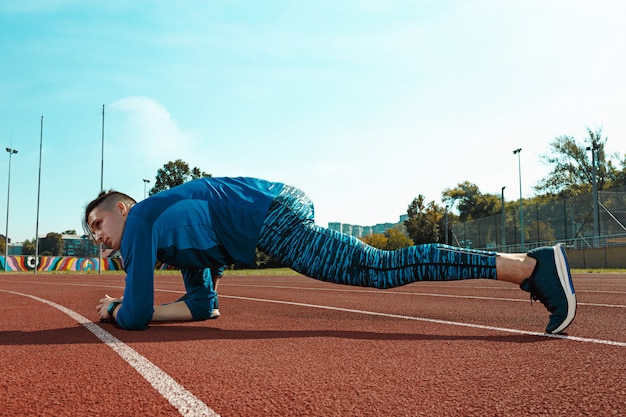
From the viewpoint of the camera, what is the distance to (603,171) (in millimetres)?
48938

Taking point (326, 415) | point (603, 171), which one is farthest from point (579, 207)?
point (326, 415)

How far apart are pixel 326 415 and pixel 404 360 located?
3.02 ft

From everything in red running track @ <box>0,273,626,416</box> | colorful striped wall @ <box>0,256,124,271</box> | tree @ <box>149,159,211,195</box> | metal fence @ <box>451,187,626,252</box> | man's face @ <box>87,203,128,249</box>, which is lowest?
colorful striped wall @ <box>0,256,124,271</box>

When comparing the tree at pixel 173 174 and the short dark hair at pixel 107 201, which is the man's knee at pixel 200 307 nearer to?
the short dark hair at pixel 107 201

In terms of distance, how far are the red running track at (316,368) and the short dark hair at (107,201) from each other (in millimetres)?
883

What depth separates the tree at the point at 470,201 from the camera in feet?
266

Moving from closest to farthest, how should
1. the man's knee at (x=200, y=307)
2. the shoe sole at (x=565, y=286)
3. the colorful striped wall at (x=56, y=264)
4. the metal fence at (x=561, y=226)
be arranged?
the shoe sole at (x=565, y=286)
the man's knee at (x=200, y=307)
the metal fence at (x=561, y=226)
the colorful striped wall at (x=56, y=264)

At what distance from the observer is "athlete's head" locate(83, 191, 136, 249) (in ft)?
11.6

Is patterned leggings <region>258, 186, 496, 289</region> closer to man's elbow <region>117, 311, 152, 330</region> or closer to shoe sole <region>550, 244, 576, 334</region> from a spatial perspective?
shoe sole <region>550, 244, 576, 334</region>

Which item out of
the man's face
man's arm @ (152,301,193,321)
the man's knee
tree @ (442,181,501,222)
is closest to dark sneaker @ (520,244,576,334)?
the man's knee

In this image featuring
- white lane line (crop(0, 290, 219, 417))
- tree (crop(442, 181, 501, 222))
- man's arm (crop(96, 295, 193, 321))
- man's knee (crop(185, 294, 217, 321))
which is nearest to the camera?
white lane line (crop(0, 290, 219, 417))

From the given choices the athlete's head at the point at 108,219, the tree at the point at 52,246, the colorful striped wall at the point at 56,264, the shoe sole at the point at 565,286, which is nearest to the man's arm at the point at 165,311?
the athlete's head at the point at 108,219

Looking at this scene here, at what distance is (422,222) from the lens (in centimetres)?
6275

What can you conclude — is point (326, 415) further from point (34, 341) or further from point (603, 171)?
point (603, 171)
